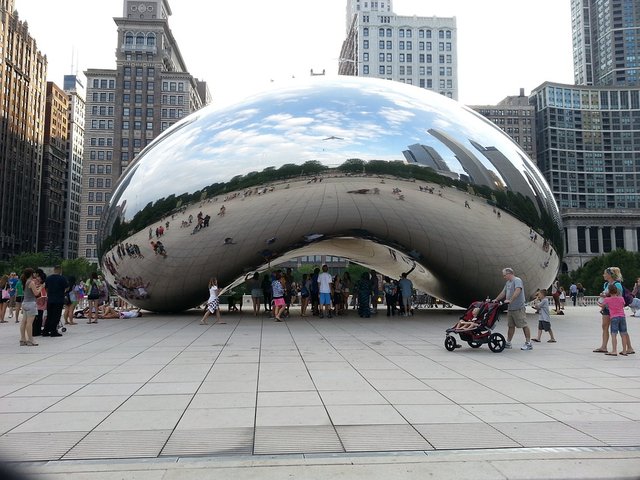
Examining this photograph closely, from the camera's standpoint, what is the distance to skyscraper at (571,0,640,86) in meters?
174

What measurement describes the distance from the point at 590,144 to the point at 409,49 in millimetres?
58692

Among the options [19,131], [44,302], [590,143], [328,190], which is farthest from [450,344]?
[590,143]

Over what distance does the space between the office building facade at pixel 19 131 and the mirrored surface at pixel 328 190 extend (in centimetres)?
10814

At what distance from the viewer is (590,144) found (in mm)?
150500

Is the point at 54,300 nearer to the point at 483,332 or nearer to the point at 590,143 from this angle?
the point at 483,332

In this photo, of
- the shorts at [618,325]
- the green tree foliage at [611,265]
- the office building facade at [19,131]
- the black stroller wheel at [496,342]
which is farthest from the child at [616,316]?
the office building facade at [19,131]

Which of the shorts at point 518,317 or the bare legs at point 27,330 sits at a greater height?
the shorts at point 518,317

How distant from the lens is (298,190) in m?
12.7

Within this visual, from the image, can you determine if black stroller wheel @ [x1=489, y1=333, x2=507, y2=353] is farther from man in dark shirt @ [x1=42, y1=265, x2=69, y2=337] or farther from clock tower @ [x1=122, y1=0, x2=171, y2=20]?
clock tower @ [x1=122, y1=0, x2=171, y2=20]

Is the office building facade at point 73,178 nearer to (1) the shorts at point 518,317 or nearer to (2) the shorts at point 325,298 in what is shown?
(2) the shorts at point 325,298

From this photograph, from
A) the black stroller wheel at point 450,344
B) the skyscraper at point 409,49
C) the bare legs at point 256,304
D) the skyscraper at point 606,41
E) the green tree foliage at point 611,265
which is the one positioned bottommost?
the black stroller wheel at point 450,344

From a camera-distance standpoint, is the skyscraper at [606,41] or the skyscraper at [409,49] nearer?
the skyscraper at [409,49]

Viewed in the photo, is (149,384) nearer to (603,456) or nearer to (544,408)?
(544,408)

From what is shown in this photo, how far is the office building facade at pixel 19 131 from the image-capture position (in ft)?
356
